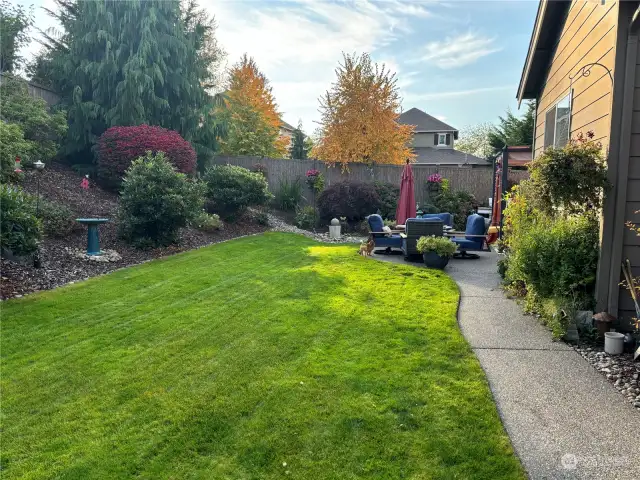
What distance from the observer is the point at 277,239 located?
12.4 metres

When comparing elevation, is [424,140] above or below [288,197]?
above

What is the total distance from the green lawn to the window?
10.4ft

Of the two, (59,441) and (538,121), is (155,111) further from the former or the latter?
(59,441)

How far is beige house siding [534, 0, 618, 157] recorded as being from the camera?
482cm

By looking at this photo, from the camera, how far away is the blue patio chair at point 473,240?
10.4m

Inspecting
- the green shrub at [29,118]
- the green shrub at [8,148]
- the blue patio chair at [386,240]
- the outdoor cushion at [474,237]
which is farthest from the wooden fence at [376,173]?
the green shrub at [8,148]

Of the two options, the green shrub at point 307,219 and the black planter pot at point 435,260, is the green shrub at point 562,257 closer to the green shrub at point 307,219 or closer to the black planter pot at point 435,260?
the black planter pot at point 435,260

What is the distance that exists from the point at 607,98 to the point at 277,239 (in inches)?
349

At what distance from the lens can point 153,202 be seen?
30.1ft

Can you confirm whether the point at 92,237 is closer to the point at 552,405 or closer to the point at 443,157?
the point at 552,405

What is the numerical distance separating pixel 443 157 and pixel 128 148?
81.4ft

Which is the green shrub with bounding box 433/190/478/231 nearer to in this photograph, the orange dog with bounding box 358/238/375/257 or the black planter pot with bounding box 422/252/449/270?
the orange dog with bounding box 358/238/375/257

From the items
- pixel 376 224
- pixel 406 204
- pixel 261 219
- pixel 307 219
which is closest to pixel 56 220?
pixel 261 219

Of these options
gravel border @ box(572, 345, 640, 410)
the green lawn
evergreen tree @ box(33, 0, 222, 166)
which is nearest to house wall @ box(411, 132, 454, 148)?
evergreen tree @ box(33, 0, 222, 166)
